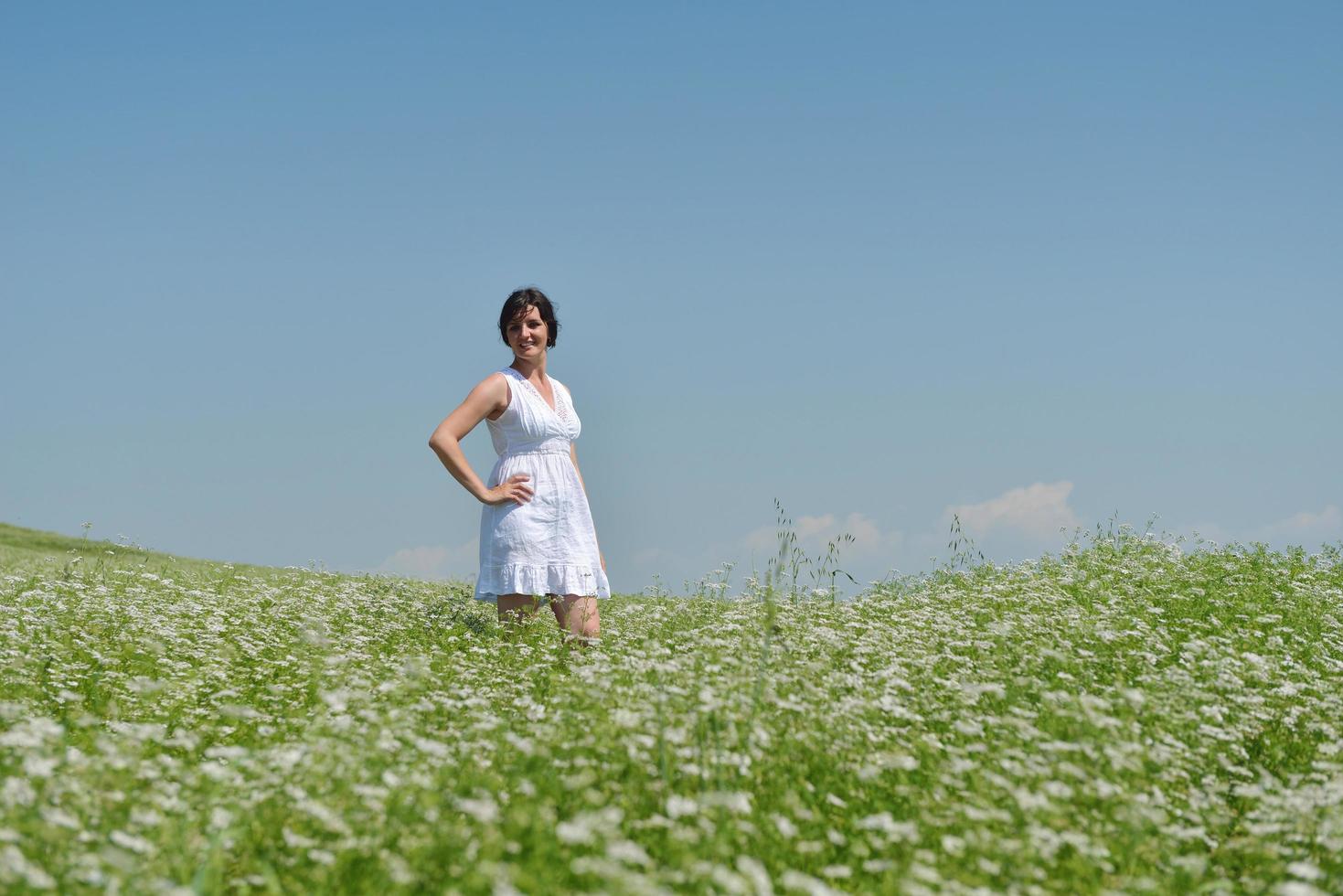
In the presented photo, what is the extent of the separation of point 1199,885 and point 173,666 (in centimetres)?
672

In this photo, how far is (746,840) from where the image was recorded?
4605mm

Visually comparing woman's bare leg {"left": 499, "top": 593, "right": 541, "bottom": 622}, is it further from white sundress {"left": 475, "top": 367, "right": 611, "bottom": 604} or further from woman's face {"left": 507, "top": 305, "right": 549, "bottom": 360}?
woman's face {"left": 507, "top": 305, "right": 549, "bottom": 360}

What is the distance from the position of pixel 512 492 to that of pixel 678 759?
429 centimetres

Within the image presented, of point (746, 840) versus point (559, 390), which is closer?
point (746, 840)

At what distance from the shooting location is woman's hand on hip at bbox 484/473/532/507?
29.7 ft

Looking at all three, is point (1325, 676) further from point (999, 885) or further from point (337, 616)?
point (337, 616)

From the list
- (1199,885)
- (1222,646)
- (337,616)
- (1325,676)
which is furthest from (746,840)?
(337,616)

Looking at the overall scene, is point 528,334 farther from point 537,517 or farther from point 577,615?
point 577,615

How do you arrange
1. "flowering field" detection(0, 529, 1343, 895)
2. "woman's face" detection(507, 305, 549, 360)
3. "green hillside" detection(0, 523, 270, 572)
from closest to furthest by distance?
1. "flowering field" detection(0, 529, 1343, 895)
2. "woman's face" detection(507, 305, 549, 360)
3. "green hillside" detection(0, 523, 270, 572)

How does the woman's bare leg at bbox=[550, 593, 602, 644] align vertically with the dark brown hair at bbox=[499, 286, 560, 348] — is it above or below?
below

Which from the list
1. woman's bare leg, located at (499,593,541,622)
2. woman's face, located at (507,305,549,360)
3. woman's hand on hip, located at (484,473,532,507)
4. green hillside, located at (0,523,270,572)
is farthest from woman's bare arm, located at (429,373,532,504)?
green hillside, located at (0,523,270,572)

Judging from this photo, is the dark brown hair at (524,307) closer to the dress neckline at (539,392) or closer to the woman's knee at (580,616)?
the dress neckline at (539,392)

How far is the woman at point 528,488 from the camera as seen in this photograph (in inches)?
356

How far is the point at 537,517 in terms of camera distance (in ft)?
30.0
